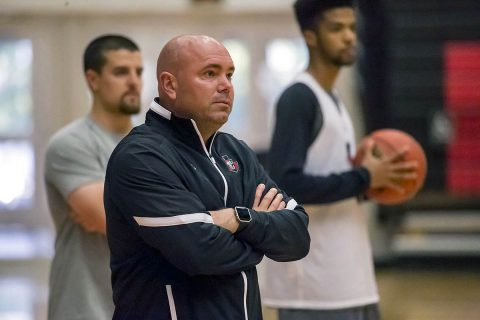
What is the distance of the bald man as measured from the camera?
226cm

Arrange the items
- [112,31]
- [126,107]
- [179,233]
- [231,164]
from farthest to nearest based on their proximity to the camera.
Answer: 1. [112,31]
2. [126,107]
3. [231,164]
4. [179,233]

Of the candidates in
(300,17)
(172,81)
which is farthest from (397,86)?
(172,81)

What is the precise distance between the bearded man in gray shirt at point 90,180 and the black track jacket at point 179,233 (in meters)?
0.84

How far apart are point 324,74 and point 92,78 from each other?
909 millimetres

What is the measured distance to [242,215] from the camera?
235cm

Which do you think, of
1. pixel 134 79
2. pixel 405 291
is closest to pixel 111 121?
pixel 134 79

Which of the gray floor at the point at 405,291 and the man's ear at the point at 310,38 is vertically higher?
the man's ear at the point at 310,38

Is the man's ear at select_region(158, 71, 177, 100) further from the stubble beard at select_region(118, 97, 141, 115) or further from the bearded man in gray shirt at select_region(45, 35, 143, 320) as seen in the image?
the stubble beard at select_region(118, 97, 141, 115)

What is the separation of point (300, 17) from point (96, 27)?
5641 millimetres

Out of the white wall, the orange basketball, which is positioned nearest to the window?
the white wall

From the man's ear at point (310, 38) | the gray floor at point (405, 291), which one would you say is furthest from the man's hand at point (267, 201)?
the gray floor at point (405, 291)

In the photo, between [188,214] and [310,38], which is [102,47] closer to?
[310,38]

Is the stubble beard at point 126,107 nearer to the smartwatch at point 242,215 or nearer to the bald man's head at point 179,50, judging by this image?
the bald man's head at point 179,50

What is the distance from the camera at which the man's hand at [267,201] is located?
251 centimetres
